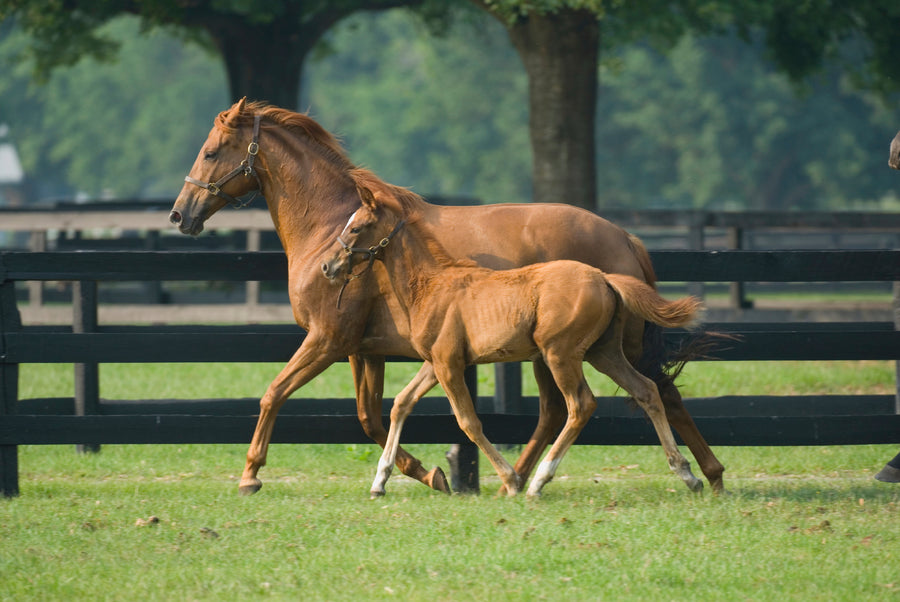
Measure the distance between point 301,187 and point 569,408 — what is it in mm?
2133

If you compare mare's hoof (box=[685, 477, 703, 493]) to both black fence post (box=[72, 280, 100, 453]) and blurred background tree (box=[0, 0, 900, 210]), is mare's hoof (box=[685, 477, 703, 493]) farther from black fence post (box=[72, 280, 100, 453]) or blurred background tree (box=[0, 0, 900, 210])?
blurred background tree (box=[0, 0, 900, 210])

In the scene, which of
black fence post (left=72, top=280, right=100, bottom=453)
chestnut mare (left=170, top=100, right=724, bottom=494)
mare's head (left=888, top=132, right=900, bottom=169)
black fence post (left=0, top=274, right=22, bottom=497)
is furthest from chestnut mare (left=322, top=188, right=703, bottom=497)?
black fence post (left=72, top=280, right=100, bottom=453)

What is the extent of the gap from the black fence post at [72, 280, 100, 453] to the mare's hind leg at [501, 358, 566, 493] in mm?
3395

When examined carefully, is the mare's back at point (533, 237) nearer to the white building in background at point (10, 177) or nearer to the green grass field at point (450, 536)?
the green grass field at point (450, 536)

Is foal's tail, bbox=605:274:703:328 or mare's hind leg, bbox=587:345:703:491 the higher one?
foal's tail, bbox=605:274:703:328

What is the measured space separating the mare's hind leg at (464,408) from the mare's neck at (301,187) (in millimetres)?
1169

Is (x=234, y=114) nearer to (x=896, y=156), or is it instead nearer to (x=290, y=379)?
(x=290, y=379)

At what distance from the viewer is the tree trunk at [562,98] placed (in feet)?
Answer: 43.8

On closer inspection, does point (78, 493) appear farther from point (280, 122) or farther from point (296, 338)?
point (280, 122)

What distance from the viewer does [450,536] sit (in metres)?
5.55

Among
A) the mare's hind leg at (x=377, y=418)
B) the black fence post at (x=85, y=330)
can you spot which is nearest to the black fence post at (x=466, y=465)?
the mare's hind leg at (x=377, y=418)

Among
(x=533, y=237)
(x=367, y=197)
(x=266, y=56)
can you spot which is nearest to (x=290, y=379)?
(x=367, y=197)

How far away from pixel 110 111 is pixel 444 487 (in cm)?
5557

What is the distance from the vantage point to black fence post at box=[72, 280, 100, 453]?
8.43 meters
